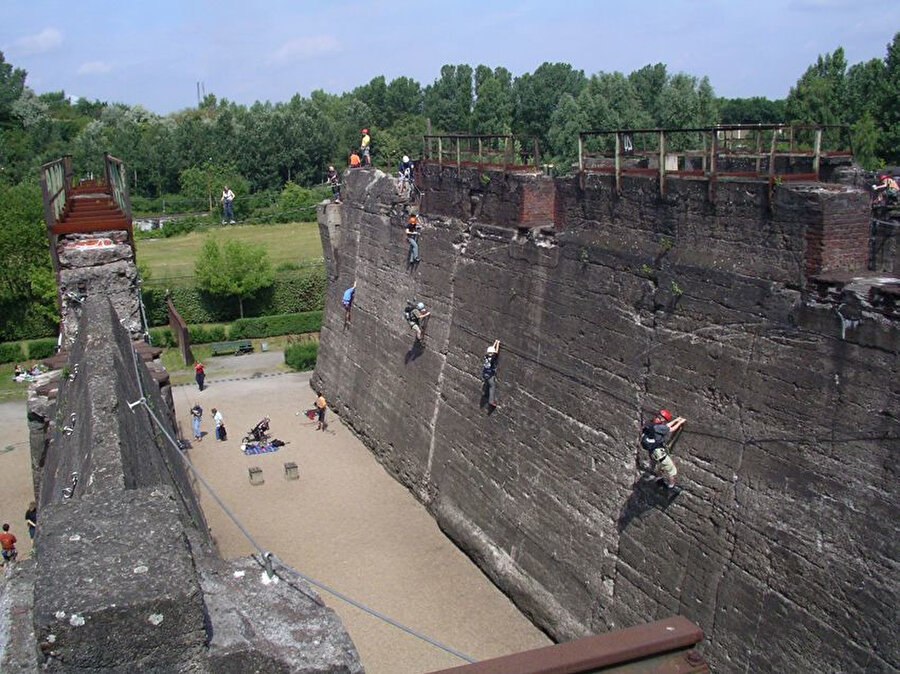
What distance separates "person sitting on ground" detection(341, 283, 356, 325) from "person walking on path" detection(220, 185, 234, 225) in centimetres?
1817

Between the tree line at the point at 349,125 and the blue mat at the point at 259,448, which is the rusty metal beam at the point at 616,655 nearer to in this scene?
the blue mat at the point at 259,448

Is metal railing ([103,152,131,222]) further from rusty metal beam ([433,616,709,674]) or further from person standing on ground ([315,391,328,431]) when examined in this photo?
rusty metal beam ([433,616,709,674])

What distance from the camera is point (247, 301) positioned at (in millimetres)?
34625

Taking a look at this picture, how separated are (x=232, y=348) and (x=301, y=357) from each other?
3.94 metres

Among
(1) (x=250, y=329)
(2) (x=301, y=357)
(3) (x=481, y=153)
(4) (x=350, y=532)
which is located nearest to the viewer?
(4) (x=350, y=532)

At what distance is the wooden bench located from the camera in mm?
30062

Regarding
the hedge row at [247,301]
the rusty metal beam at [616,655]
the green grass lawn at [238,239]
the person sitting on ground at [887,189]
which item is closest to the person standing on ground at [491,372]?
the person sitting on ground at [887,189]

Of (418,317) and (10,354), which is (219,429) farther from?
(10,354)

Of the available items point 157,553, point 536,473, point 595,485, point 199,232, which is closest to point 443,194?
point 536,473

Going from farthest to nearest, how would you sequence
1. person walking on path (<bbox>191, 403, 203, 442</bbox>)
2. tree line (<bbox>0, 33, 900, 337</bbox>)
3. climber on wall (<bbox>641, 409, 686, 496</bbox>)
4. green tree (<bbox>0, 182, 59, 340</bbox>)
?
tree line (<bbox>0, 33, 900, 337</bbox>)
green tree (<bbox>0, 182, 59, 340</bbox>)
person walking on path (<bbox>191, 403, 203, 442</bbox>)
climber on wall (<bbox>641, 409, 686, 496</bbox>)

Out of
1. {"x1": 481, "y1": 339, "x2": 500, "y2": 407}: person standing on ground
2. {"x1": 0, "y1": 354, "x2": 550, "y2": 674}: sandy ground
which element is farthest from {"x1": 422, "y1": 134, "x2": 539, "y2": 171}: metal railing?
{"x1": 0, "y1": 354, "x2": 550, "y2": 674}: sandy ground

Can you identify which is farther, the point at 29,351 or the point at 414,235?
the point at 29,351

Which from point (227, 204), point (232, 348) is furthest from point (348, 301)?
point (227, 204)

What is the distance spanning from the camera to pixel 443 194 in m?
16.9
